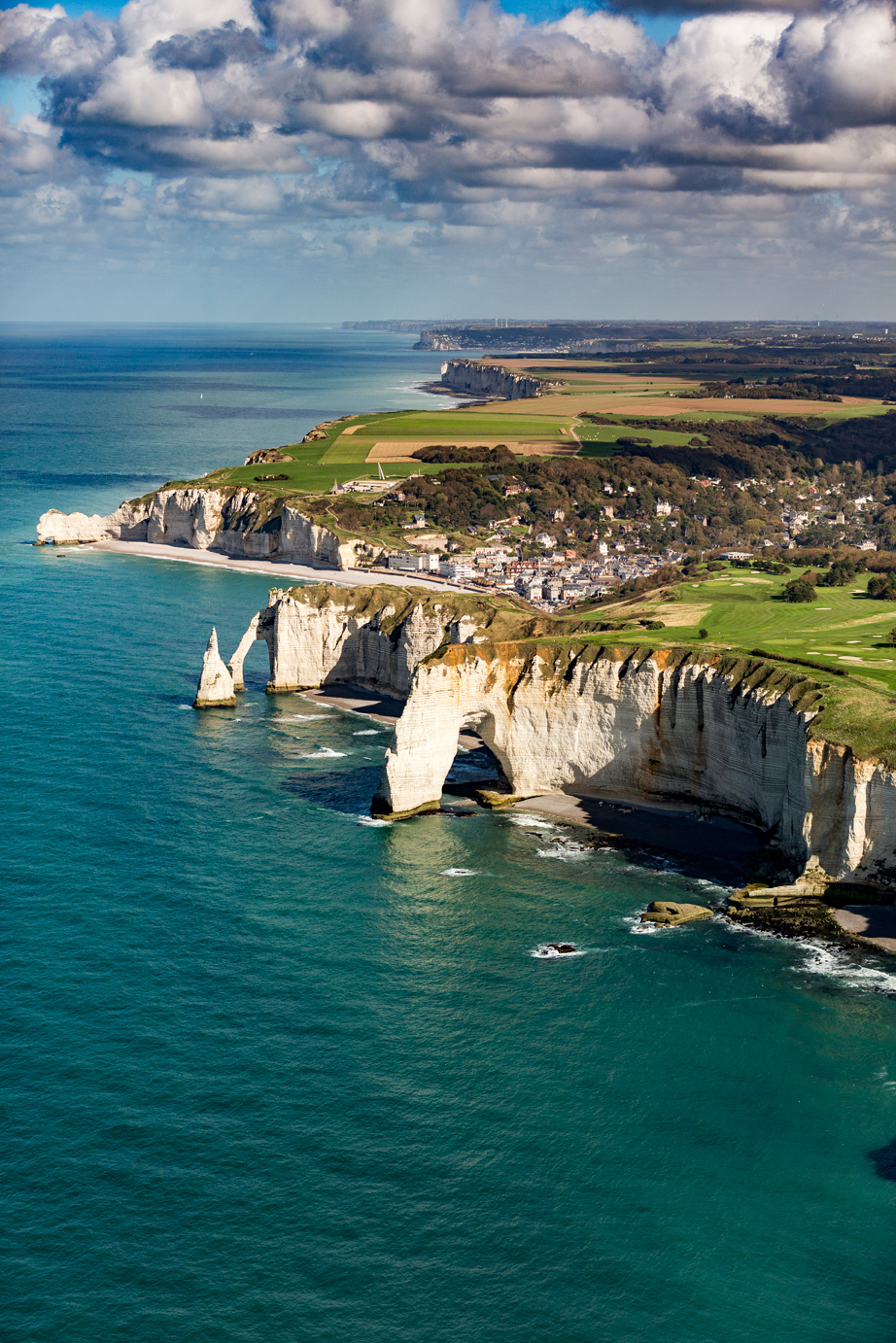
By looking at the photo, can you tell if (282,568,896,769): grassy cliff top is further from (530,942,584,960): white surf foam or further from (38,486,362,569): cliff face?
(38,486,362,569): cliff face

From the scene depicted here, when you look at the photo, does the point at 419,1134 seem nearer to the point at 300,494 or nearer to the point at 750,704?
the point at 750,704

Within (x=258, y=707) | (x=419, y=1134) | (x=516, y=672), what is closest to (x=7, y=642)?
(x=258, y=707)

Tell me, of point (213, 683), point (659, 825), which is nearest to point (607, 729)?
point (659, 825)

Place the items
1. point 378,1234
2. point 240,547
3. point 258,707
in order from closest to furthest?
1. point 378,1234
2. point 258,707
3. point 240,547

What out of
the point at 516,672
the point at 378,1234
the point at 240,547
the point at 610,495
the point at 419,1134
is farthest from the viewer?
the point at 610,495

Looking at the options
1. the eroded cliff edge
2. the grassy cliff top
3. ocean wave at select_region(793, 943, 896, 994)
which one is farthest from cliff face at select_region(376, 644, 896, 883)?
ocean wave at select_region(793, 943, 896, 994)
